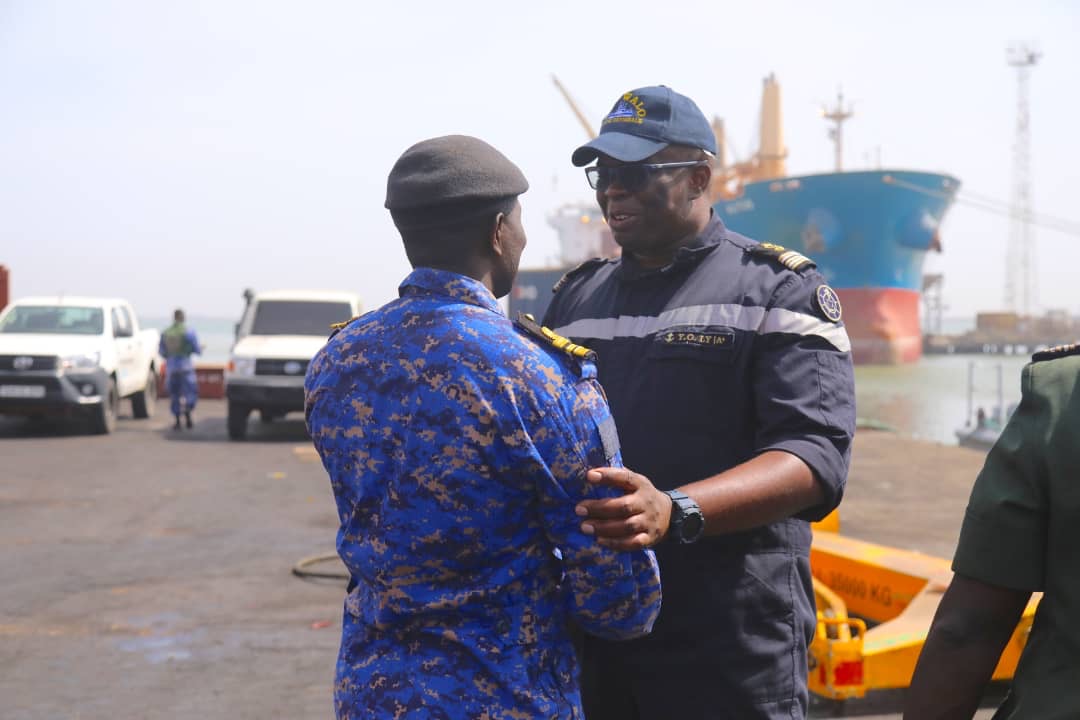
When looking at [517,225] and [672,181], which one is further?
[672,181]

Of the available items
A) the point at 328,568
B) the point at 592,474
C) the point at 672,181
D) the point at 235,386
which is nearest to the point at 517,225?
the point at 592,474

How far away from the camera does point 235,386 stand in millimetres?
15641

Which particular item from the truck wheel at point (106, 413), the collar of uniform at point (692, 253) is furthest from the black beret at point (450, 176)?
the truck wheel at point (106, 413)

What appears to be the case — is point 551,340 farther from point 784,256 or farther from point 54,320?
point 54,320

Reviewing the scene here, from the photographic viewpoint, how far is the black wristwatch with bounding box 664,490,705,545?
2.02m

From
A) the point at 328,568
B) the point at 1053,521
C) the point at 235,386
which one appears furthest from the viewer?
the point at 235,386

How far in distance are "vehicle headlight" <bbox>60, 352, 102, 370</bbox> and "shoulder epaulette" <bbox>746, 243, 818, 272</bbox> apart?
49.0 ft

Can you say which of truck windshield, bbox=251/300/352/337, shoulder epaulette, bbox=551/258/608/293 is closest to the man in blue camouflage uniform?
shoulder epaulette, bbox=551/258/608/293

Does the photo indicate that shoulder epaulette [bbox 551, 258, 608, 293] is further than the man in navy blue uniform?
Yes

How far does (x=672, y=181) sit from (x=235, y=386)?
13726 mm

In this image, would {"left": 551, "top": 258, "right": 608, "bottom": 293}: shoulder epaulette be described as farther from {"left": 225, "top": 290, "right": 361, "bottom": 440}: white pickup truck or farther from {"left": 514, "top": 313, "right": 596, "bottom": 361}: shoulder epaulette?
{"left": 225, "top": 290, "right": 361, "bottom": 440}: white pickup truck

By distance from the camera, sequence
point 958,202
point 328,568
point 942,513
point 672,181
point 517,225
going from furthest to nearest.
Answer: point 958,202
point 942,513
point 328,568
point 672,181
point 517,225

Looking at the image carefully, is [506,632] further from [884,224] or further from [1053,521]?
[884,224]

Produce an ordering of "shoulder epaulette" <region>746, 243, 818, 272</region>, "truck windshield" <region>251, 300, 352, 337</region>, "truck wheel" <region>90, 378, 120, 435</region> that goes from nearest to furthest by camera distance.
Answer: "shoulder epaulette" <region>746, 243, 818, 272</region>
"truck wheel" <region>90, 378, 120, 435</region>
"truck windshield" <region>251, 300, 352, 337</region>
